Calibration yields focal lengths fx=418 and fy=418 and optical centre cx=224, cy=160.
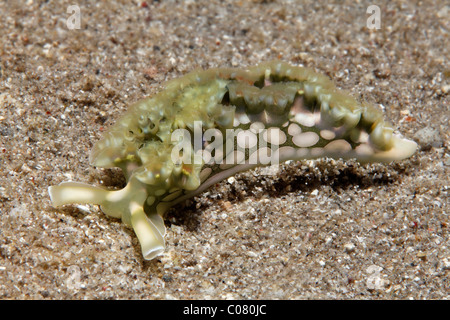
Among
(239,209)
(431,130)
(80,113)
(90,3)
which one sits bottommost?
(239,209)

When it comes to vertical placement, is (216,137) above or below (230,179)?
above

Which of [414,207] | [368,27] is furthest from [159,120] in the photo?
[368,27]

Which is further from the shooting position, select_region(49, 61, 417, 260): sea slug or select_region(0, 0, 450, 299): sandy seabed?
select_region(49, 61, 417, 260): sea slug

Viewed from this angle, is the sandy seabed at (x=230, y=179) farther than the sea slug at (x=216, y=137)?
No

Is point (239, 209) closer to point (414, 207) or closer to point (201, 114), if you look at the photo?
point (201, 114)

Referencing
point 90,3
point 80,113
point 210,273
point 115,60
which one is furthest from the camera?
point 90,3

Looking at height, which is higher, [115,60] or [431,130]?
[115,60]
